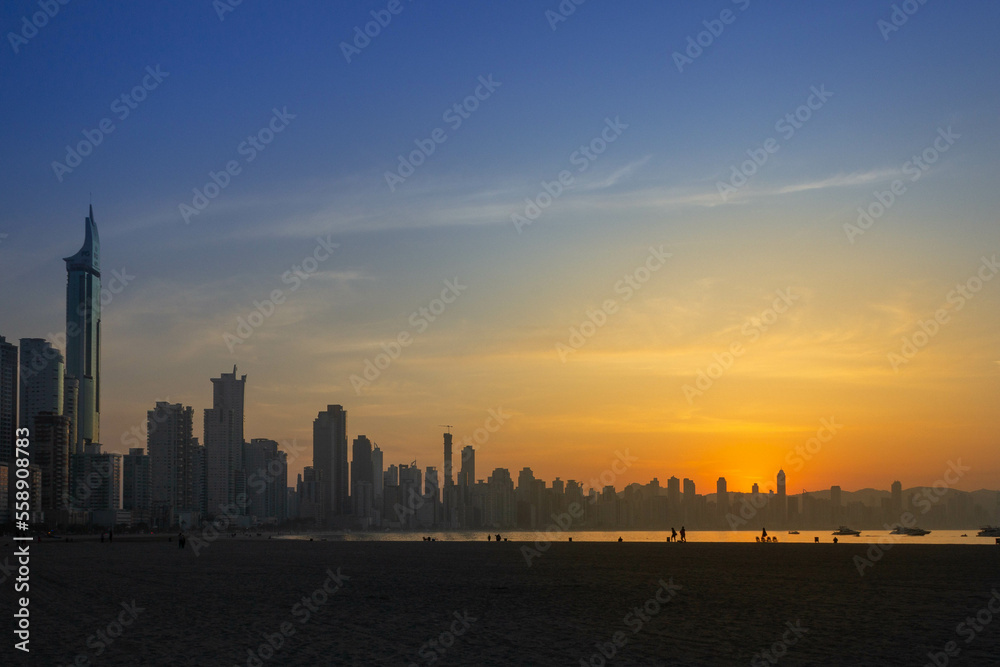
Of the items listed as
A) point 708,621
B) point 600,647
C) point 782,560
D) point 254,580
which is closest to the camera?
point 600,647

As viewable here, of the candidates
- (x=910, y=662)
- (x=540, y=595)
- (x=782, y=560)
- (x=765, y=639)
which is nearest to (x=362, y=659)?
(x=765, y=639)

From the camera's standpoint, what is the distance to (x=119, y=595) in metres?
36.2

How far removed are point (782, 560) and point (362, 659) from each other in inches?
1992

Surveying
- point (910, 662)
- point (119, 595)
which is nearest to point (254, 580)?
point (119, 595)

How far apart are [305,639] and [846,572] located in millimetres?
36285

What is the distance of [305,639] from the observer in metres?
24.0

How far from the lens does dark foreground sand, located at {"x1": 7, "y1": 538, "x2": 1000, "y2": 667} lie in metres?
21.6

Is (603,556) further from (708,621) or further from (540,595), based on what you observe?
(708,621)

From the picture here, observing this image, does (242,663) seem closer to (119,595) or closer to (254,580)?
(119,595)

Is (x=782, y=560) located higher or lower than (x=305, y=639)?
lower

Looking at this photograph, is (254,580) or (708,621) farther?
(254,580)

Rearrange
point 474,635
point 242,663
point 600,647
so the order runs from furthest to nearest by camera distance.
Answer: point 474,635 → point 600,647 → point 242,663

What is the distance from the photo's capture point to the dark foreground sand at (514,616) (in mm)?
21641

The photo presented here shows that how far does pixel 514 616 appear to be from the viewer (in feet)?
97.4
